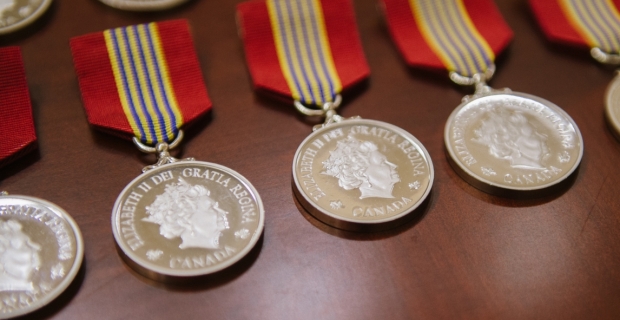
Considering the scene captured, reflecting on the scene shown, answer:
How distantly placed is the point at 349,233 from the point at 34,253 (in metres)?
0.67

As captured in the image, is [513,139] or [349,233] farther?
[513,139]

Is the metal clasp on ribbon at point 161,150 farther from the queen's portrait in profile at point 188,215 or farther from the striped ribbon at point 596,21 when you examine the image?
the striped ribbon at point 596,21

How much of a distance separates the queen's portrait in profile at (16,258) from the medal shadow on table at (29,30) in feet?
2.16

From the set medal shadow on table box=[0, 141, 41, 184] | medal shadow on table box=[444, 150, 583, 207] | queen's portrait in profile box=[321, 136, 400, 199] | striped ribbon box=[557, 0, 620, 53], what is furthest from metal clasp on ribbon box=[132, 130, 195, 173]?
striped ribbon box=[557, 0, 620, 53]

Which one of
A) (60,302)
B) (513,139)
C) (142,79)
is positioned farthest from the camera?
(142,79)

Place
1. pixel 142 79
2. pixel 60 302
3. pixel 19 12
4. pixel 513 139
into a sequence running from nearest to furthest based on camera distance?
pixel 60 302 → pixel 513 139 → pixel 142 79 → pixel 19 12

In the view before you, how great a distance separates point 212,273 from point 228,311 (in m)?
0.08

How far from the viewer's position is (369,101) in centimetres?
176

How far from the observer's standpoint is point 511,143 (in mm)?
1615

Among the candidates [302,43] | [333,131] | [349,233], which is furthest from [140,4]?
[349,233]

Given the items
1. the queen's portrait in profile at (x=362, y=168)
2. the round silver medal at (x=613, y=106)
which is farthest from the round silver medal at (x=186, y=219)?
the round silver medal at (x=613, y=106)

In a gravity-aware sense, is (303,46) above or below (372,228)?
above

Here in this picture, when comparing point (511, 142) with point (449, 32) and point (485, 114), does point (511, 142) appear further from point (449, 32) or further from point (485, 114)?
point (449, 32)

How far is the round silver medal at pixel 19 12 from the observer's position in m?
1.82
